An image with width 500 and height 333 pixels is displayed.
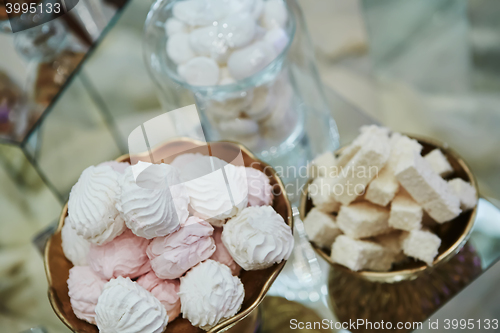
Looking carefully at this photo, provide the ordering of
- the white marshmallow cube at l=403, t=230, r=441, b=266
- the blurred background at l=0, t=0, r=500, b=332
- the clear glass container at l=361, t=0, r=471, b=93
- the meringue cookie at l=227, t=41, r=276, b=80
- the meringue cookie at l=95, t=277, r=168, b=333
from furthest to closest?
the clear glass container at l=361, t=0, r=471, b=93, the blurred background at l=0, t=0, r=500, b=332, the meringue cookie at l=227, t=41, r=276, b=80, the white marshmallow cube at l=403, t=230, r=441, b=266, the meringue cookie at l=95, t=277, r=168, b=333

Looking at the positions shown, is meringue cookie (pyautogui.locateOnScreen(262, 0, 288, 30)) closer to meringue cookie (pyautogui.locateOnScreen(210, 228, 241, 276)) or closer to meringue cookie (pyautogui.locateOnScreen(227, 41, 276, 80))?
meringue cookie (pyautogui.locateOnScreen(227, 41, 276, 80))

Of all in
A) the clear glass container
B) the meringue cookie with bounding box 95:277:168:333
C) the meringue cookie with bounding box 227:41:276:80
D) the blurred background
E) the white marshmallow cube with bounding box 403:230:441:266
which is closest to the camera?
the meringue cookie with bounding box 95:277:168:333

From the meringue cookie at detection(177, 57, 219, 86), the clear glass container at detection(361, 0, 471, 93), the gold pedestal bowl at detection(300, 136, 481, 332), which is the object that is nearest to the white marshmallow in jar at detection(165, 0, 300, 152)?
the meringue cookie at detection(177, 57, 219, 86)

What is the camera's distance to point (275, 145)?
0.79 metres

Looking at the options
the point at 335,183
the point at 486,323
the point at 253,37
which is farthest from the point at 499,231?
the point at 253,37

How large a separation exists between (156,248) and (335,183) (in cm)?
24

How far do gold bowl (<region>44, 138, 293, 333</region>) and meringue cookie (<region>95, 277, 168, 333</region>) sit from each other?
3 centimetres

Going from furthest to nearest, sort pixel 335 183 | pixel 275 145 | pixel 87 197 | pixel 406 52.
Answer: pixel 406 52 → pixel 275 145 → pixel 335 183 → pixel 87 197

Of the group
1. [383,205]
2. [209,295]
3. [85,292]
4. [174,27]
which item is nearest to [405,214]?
[383,205]

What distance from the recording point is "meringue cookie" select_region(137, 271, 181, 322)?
42 cm

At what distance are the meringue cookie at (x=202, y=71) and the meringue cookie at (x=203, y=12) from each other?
6cm

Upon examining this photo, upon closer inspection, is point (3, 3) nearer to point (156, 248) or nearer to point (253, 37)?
point (253, 37)

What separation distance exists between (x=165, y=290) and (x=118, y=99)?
0.72 m

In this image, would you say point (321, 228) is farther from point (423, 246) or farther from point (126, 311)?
point (126, 311)
